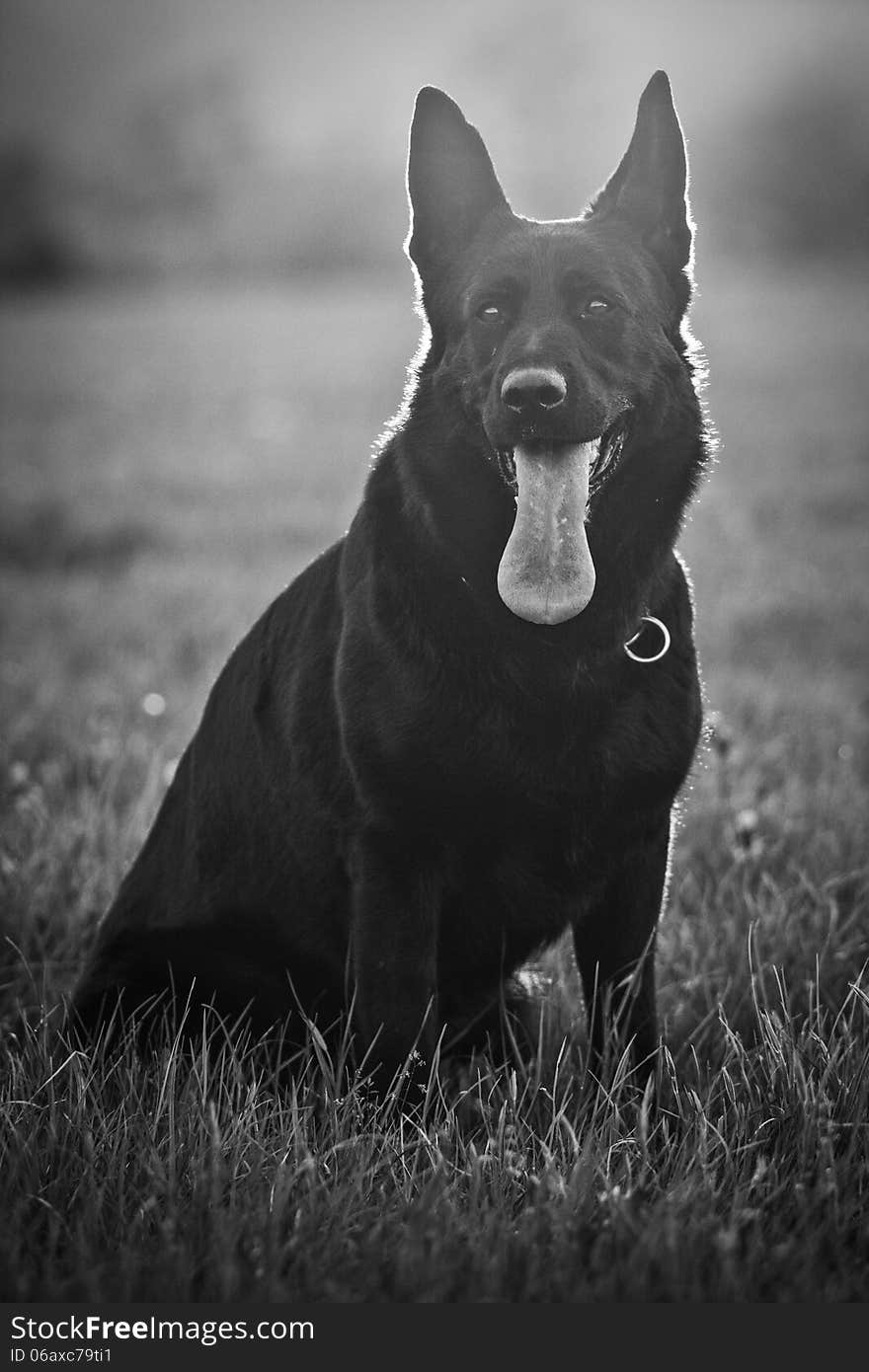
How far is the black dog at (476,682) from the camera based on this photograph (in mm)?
2510

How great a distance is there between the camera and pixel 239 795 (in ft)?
9.68

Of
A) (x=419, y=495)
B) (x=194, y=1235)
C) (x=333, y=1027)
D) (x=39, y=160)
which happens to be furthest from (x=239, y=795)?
(x=39, y=160)

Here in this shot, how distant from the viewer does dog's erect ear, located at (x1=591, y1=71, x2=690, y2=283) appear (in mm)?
2852

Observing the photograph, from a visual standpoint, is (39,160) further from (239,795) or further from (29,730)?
(239,795)

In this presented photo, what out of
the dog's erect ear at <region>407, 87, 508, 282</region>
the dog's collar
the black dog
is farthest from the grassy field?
the dog's erect ear at <region>407, 87, 508, 282</region>

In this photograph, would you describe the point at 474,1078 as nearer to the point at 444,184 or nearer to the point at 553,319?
the point at 553,319

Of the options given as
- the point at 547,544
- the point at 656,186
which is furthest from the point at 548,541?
the point at 656,186

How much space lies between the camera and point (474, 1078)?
2.95m

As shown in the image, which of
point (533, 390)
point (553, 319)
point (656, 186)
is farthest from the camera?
point (656, 186)

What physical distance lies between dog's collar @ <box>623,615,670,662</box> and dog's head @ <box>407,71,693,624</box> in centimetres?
18

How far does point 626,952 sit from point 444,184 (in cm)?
183

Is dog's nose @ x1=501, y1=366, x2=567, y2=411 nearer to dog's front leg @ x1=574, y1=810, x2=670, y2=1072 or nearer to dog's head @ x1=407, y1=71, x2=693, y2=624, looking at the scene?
dog's head @ x1=407, y1=71, x2=693, y2=624

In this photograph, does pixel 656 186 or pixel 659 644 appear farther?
pixel 656 186

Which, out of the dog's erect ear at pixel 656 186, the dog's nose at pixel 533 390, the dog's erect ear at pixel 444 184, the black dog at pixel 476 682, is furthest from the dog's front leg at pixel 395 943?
the dog's erect ear at pixel 656 186
